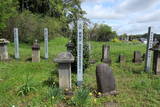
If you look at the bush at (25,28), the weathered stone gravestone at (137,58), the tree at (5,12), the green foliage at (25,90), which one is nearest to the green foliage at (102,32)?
the bush at (25,28)

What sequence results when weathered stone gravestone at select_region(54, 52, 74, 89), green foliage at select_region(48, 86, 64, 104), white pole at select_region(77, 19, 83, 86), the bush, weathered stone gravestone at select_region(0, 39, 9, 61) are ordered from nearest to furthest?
1. green foliage at select_region(48, 86, 64, 104)
2. weathered stone gravestone at select_region(54, 52, 74, 89)
3. white pole at select_region(77, 19, 83, 86)
4. weathered stone gravestone at select_region(0, 39, 9, 61)
5. the bush

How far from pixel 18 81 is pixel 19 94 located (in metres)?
0.94

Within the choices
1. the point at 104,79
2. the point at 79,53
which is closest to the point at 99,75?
the point at 104,79

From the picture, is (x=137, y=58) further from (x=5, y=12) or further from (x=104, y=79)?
(x=5, y=12)

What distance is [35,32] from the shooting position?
46.2ft

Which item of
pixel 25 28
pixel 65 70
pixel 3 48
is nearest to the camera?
pixel 65 70

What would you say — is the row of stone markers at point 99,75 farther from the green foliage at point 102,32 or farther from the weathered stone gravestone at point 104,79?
the green foliage at point 102,32

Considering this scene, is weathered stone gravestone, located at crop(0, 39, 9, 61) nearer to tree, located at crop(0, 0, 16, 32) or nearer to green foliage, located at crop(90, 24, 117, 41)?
tree, located at crop(0, 0, 16, 32)

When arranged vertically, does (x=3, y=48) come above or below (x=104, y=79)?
above

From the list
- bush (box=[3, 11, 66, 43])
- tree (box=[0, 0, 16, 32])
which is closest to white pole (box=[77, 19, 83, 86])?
tree (box=[0, 0, 16, 32])

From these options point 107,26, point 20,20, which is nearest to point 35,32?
point 20,20

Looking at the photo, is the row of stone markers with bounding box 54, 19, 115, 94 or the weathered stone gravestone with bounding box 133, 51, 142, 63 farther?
the weathered stone gravestone with bounding box 133, 51, 142, 63

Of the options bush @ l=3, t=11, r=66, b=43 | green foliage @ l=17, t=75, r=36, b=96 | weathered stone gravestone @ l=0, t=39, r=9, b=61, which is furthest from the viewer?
bush @ l=3, t=11, r=66, b=43

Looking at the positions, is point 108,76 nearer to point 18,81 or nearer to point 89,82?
point 89,82
